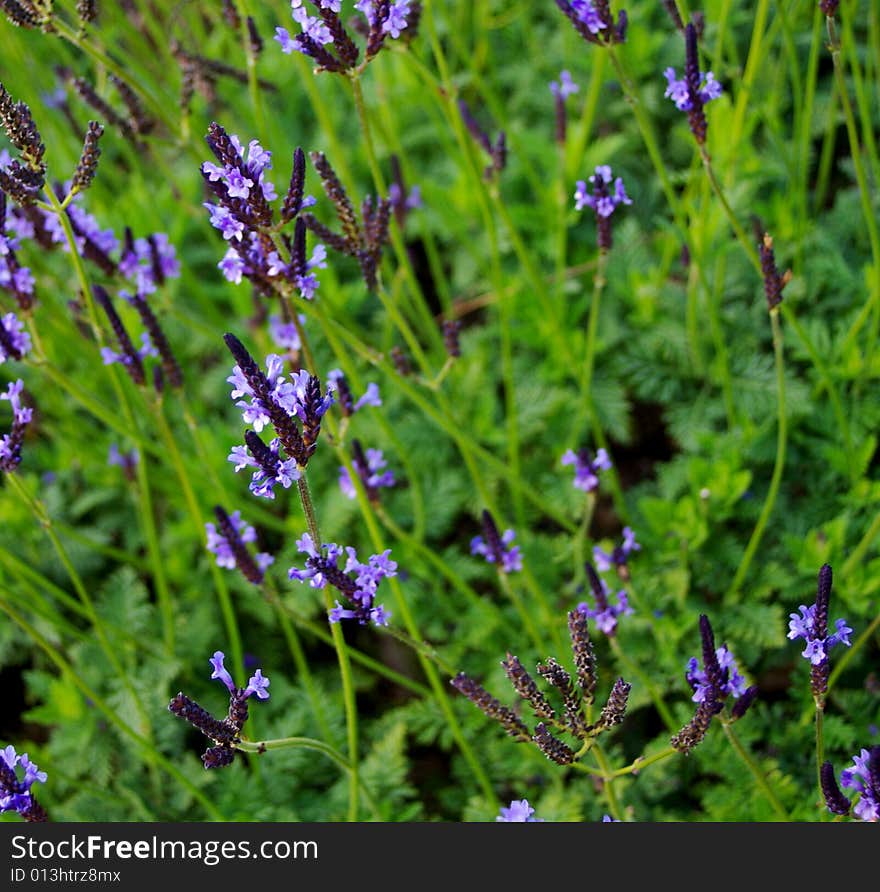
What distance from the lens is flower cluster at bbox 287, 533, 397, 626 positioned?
173 centimetres

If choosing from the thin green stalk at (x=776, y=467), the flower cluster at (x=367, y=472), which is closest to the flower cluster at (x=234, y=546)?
the flower cluster at (x=367, y=472)

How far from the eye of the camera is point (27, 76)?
334 centimetres

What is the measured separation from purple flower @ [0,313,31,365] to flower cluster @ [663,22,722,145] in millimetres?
1472

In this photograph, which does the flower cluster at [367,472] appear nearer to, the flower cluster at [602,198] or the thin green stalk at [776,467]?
the flower cluster at [602,198]

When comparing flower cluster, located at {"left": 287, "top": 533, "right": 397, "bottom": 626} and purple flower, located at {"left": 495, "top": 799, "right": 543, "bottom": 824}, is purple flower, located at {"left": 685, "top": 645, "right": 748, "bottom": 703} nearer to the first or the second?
purple flower, located at {"left": 495, "top": 799, "right": 543, "bottom": 824}

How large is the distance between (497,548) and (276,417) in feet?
2.82

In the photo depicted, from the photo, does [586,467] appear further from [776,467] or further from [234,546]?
[234,546]

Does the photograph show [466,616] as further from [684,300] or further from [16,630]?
[16,630]

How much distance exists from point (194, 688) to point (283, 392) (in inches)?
70.9

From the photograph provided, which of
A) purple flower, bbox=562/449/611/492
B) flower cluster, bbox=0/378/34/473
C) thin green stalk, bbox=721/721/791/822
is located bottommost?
thin green stalk, bbox=721/721/791/822

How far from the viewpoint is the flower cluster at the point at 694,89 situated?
6.66 ft

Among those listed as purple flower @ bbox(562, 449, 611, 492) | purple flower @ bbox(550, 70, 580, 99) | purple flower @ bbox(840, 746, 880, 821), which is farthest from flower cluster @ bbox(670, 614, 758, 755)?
purple flower @ bbox(550, 70, 580, 99)

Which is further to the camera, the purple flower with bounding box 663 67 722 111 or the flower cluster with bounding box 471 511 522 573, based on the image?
the flower cluster with bounding box 471 511 522 573

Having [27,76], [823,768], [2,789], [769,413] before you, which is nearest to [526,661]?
[769,413]
